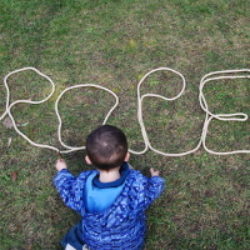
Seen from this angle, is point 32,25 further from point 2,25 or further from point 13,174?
point 13,174

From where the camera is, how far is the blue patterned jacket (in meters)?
2.35

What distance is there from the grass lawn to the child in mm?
395

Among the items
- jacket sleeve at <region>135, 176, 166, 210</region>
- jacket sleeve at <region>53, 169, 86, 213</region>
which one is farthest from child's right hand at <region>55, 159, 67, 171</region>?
jacket sleeve at <region>135, 176, 166, 210</region>

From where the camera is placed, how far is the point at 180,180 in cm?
303

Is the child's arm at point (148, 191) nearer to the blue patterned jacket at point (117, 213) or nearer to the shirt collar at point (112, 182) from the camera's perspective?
the blue patterned jacket at point (117, 213)

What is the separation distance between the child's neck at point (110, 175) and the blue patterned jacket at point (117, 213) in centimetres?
8

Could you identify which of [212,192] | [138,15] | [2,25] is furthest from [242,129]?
[2,25]

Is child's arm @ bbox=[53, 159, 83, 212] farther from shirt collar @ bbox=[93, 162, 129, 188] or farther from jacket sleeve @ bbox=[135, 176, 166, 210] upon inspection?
jacket sleeve @ bbox=[135, 176, 166, 210]

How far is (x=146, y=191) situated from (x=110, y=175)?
314mm

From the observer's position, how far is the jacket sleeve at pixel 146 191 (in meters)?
2.41

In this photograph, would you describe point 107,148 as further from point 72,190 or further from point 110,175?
point 72,190

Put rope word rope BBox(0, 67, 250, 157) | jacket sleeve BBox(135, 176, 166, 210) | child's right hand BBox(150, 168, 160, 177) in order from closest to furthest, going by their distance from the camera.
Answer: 1. jacket sleeve BBox(135, 176, 166, 210)
2. child's right hand BBox(150, 168, 160, 177)
3. rope word rope BBox(0, 67, 250, 157)

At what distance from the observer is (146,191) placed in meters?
2.54

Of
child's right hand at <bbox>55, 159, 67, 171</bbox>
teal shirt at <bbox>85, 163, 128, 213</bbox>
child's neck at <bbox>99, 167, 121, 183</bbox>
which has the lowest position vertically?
child's right hand at <bbox>55, 159, 67, 171</bbox>
